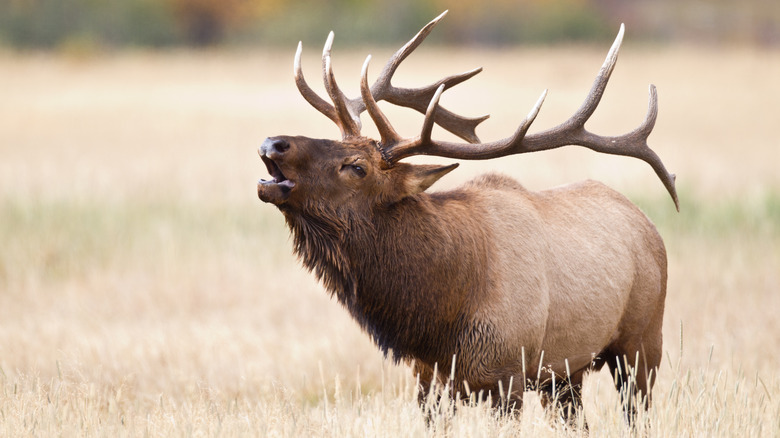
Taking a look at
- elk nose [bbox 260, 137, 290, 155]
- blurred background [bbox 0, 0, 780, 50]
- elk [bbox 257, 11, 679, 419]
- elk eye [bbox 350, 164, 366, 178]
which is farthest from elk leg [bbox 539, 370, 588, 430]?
blurred background [bbox 0, 0, 780, 50]

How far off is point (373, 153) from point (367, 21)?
35670 millimetres

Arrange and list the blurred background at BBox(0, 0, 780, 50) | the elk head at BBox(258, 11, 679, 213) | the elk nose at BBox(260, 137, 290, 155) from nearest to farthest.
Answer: the elk nose at BBox(260, 137, 290, 155), the elk head at BBox(258, 11, 679, 213), the blurred background at BBox(0, 0, 780, 50)

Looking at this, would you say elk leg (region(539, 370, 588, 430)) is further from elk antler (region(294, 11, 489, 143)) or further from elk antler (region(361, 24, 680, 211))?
elk antler (region(294, 11, 489, 143))

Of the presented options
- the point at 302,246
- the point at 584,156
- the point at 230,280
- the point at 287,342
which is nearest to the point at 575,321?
the point at 302,246

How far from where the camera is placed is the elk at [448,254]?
4.54 metres

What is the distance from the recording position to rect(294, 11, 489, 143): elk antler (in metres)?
4.85

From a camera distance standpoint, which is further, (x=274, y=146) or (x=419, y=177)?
(x=419, y=177)

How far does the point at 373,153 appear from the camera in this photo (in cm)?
467

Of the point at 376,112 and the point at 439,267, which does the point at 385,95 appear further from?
the point at 439,267

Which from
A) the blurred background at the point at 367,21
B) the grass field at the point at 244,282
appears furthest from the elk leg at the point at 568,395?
the blurred background at the point at 367,21

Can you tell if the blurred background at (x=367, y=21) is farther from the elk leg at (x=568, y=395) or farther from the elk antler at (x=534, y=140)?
the elk antler at (x=534, y=140)

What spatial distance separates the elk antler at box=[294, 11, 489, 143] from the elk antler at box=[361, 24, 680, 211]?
0.20 meters

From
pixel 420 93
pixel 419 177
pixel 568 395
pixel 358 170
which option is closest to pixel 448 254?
pixel 419 177

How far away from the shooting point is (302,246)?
4629 millimetres
